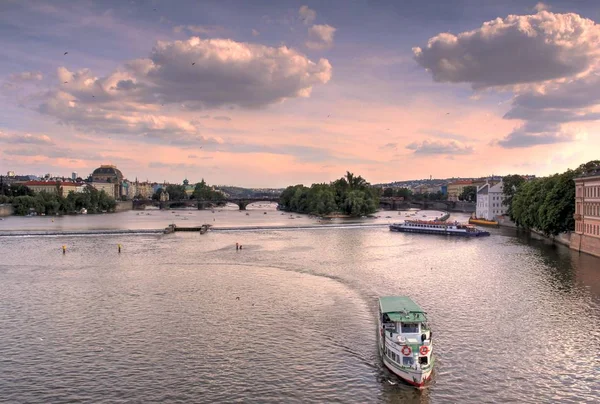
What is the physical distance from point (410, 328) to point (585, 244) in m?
50.8

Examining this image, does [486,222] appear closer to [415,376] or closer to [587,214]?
[587,214]

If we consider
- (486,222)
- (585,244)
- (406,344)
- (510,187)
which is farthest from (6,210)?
(406,344)

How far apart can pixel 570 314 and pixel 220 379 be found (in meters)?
25.4

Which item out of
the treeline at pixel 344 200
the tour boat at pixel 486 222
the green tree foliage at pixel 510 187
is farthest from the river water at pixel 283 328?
the treeline at pixel 344 200

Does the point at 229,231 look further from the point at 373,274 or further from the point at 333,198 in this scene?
the point at 333,198

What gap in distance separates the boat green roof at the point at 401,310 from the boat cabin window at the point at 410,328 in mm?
254

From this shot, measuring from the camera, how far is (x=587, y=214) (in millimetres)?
68188

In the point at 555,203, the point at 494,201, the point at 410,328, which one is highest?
the point at 494,201

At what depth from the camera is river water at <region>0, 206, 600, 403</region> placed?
25359 mm

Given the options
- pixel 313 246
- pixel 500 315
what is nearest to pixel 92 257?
pixel 313 246

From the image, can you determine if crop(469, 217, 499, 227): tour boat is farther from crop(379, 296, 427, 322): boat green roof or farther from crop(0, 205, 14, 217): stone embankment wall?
crop(0, 205, 14, 217): stone embankment wall

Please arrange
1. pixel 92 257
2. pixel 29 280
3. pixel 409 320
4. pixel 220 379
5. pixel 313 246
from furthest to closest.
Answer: pixel 313 246
pixel 92 257
pixel 29 280
pixel 409 320
pixel 220 379

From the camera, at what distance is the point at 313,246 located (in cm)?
8038

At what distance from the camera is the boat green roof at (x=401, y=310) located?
2850 centimetres
